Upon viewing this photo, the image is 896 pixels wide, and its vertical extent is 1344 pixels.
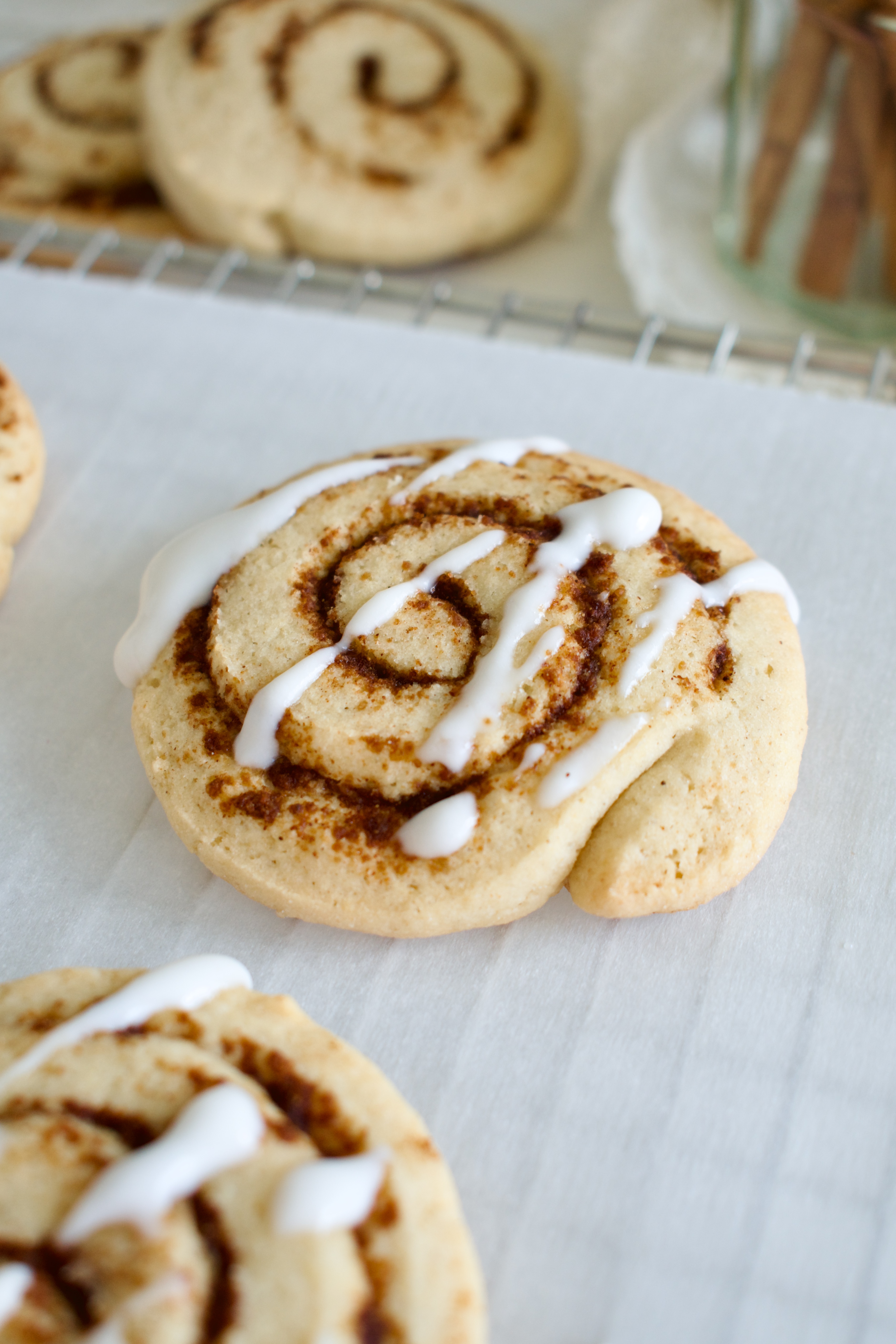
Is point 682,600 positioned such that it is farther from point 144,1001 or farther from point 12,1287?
point 12,1287

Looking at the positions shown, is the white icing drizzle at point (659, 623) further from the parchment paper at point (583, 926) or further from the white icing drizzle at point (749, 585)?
the parchment paper at point (583, 926)

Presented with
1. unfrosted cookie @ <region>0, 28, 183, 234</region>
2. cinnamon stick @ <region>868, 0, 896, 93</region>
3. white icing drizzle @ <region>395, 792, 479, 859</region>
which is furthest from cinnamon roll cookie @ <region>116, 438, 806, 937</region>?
unfrosted cookie @ <region>0, 28, 183, 234</region>

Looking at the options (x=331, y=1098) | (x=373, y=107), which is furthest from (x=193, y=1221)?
(x=373, y=107)

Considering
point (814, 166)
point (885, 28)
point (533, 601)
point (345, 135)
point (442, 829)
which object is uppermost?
point (885, 28)

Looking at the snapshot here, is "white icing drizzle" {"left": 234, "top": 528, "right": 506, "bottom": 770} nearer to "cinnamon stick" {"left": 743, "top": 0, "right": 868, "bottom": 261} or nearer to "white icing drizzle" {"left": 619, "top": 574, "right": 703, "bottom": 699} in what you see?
"white icing drizzle" {"left": 619, "top": 574, "right": 703, "bottom": 699}

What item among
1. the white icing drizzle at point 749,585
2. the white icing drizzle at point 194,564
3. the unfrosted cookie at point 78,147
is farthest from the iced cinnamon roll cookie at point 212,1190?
the unfrosted cookie at point 78,147

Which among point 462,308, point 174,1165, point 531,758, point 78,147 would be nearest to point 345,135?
point 462,308
